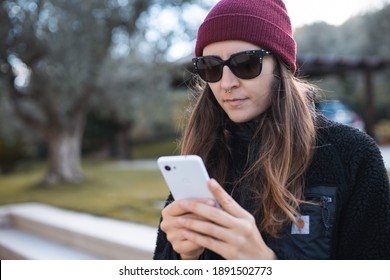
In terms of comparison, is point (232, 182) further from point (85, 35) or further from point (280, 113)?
point (85, 35)

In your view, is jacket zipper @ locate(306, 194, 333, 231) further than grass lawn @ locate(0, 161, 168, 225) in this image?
No

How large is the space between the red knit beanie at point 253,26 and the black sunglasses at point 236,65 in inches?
2.0

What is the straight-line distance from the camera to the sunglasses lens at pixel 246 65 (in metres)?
1.50

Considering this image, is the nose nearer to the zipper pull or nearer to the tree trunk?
the zipper pull

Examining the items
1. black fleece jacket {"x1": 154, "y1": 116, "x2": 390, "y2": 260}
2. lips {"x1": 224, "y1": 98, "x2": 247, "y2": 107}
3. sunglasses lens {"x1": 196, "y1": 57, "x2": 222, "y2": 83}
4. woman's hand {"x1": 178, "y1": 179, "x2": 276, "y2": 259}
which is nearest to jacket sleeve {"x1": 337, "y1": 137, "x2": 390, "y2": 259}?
black fleece jacket {"x1": 154, "y1": 116, "x2": 390, "y2": 260}

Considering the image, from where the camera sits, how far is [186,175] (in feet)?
4.29

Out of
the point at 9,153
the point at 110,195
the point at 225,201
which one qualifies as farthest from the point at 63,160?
the point at 225,201

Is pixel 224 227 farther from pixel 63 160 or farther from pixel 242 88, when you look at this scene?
pixel 63 160

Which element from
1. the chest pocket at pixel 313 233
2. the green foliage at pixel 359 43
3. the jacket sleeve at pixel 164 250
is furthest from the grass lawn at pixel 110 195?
the green foliage at pixel 359 43

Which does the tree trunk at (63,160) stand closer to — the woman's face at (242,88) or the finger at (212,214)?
the woman's face at (242,88)

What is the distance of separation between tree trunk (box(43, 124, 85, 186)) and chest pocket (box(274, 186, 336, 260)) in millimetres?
10907

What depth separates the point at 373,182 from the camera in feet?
4.51

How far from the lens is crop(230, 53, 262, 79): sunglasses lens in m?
1.50

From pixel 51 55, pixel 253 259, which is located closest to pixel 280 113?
pixel 253 259
